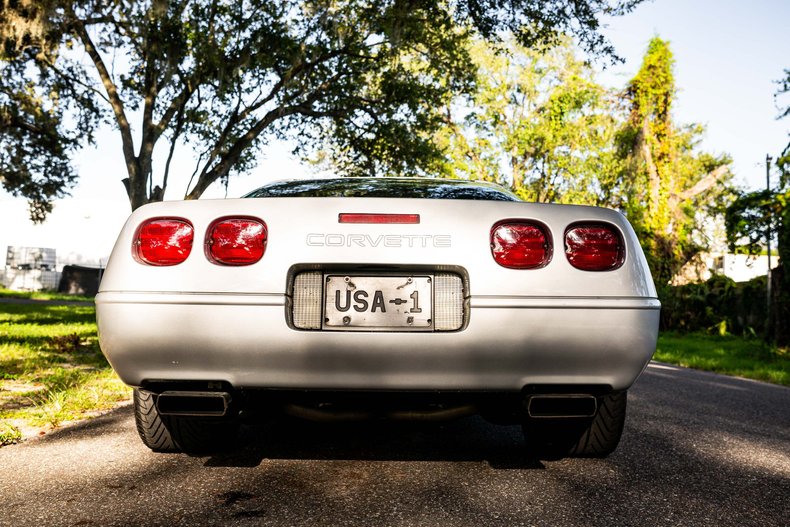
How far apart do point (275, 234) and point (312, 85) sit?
979cm

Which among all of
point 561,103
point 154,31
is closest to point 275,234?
point 154,31

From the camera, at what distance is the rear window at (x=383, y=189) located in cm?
280

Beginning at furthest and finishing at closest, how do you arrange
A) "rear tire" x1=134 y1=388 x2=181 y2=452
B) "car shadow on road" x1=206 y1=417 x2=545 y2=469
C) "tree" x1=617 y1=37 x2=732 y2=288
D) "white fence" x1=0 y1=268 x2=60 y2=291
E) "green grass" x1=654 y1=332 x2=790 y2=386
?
"white fence" x1=0 y1=268 x2=60 y2=291, "tree" x1=617 y1=37 x2=732 y2=288, "green grass" x1=654 y1=332 x2=790 y2=386, "car shadow on road" x1=206 y1=417 x2=545 y2=469, "rear tire" x1=134 y1=388 x2=181 y2=452

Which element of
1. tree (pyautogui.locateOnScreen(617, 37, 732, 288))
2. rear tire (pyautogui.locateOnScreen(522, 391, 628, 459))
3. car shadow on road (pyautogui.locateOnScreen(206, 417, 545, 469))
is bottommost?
car shadow on road (pyautogui.locateOnScreen(206, 417, 545, 469))

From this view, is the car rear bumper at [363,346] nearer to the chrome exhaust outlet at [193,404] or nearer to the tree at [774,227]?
the chrome exhaust outlet at [193,404]

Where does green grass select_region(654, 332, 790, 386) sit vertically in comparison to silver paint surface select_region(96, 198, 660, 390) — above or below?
below

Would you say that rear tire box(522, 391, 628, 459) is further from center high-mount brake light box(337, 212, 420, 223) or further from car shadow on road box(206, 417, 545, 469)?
center high-mount brake light box(337, 212, 420, 223)

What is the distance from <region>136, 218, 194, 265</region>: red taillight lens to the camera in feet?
7.36

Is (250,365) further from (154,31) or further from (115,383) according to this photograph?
(154,31)

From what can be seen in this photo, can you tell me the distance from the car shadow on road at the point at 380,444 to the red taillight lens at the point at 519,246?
0.73 meters

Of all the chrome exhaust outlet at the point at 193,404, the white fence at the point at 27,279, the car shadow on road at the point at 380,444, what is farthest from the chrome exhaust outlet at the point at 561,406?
the white fence at the point at 27,279

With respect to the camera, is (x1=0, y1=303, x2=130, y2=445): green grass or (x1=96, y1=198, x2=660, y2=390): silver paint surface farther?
(x1=0, y1=303, x2=130, y2=445): green grass

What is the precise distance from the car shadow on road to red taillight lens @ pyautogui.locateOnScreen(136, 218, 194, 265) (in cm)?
94

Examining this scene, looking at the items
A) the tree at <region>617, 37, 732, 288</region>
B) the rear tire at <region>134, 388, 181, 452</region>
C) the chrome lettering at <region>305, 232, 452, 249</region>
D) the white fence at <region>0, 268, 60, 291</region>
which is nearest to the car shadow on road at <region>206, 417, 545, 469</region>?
the rear tire at <region>134, 388, 181, 452</region>
